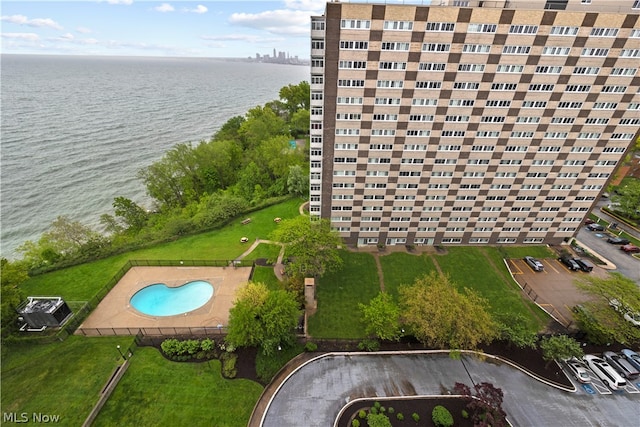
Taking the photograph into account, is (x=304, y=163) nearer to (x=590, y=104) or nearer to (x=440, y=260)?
(x=440, y=260)

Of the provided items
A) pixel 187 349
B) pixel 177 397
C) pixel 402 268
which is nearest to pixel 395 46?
pixel 402 268

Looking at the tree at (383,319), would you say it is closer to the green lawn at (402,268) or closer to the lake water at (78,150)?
the green lawn at (402,268)

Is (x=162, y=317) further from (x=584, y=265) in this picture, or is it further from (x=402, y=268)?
(x=584, y=265)

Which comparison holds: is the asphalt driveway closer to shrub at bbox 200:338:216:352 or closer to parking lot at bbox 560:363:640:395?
parking lot at bbox 560:363:640:395

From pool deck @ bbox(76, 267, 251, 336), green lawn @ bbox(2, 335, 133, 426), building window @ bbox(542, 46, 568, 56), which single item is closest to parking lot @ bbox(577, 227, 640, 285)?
building window @ bbox(542, 46, 568, 56)

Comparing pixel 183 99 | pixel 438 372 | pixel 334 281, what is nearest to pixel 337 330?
pixel 334 281

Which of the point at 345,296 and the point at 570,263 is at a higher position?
the point at 570,263

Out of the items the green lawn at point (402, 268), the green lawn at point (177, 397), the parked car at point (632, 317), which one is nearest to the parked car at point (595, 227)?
the parked car at point (632, 317)
